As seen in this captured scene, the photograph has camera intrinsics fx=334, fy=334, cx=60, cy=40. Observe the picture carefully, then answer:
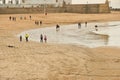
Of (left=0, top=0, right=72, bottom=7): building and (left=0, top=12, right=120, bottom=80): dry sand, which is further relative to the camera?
(left=0, top=0, right=72, bottom=7): building

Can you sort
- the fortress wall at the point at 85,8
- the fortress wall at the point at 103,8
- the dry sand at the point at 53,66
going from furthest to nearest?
the fortress wall at the point at 103,8
the fortress wall at the point at 85,8
the dry sand at the point at 53,66

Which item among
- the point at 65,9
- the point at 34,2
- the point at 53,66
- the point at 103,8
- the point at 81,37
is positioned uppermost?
the point at 34,2

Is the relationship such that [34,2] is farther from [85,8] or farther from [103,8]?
[103,8]

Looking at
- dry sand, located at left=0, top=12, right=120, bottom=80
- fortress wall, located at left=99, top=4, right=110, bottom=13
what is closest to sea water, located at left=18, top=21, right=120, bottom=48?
dry sand, located at left=0, top=12, right=120, bottom=80

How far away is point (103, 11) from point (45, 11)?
19.1 meters

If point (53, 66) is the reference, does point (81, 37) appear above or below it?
below

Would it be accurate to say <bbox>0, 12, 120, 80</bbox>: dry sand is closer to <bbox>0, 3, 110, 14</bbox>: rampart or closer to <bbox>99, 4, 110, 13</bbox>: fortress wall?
<bbox>0, 3, 110, 14</bbox>: rampart

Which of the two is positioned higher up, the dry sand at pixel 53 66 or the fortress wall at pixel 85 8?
the fortress wall at pixel 85 8

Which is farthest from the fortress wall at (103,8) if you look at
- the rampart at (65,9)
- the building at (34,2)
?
the building at (34,2)

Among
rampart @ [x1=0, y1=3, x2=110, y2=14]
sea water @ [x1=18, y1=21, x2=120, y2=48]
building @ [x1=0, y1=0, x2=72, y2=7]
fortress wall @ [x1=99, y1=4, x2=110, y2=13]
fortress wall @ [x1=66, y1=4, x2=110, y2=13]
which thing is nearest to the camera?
sea water @ [x1=18, y1=21, x2=120, y2=48]

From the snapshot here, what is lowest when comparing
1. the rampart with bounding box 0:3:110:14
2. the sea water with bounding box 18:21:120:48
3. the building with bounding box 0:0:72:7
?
the sea water with bounding box 18:21:120:48

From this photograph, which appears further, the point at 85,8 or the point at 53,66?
the point at 85,8

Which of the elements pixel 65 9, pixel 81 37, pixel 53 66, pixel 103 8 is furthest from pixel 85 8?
pixel 53 66

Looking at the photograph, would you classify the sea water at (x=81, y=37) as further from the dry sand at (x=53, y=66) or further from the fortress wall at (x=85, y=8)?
the fortress wall at (x=85, y=8)
